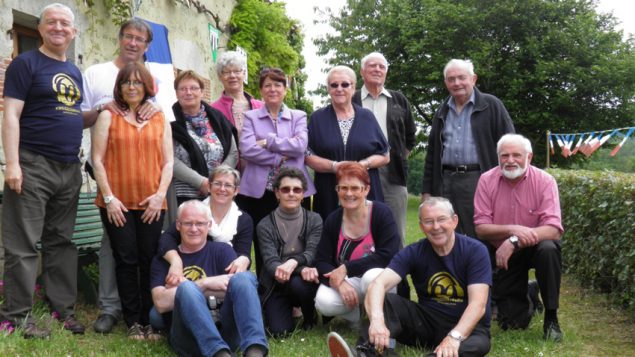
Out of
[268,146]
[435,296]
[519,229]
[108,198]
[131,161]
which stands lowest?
[435,296]

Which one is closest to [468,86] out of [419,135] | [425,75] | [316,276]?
[316,276]

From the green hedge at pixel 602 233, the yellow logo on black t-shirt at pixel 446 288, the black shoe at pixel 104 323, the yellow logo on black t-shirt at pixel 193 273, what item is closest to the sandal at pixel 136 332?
the black shoe at pixel 104 323

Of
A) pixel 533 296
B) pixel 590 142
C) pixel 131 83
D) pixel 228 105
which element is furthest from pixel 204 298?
pixel 590 142

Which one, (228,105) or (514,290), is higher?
(228,105)

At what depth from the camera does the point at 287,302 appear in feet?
15.3

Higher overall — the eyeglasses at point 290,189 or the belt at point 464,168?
the belt at point 464,168

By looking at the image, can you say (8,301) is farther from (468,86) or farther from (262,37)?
(262,37)

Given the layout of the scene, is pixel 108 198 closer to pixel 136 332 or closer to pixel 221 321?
pixel 136 332

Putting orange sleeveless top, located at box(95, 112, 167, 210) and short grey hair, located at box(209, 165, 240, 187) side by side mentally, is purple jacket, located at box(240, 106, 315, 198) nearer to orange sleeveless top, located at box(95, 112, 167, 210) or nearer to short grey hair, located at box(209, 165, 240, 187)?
short grey hair, located at box(209, 165, 240, 187)

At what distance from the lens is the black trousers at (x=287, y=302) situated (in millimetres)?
4543

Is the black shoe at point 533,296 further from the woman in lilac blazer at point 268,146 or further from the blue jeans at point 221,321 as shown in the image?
the blue jeans at point 221,321

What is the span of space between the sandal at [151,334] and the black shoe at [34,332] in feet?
2.04

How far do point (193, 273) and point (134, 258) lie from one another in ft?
1.82

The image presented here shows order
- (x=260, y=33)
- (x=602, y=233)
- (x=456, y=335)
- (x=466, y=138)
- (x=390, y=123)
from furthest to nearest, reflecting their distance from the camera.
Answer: (x=260, y=33) < (x=602, y=233) < (x=390, y=123) < (x=466, y=138) < (x=456, y=335)
